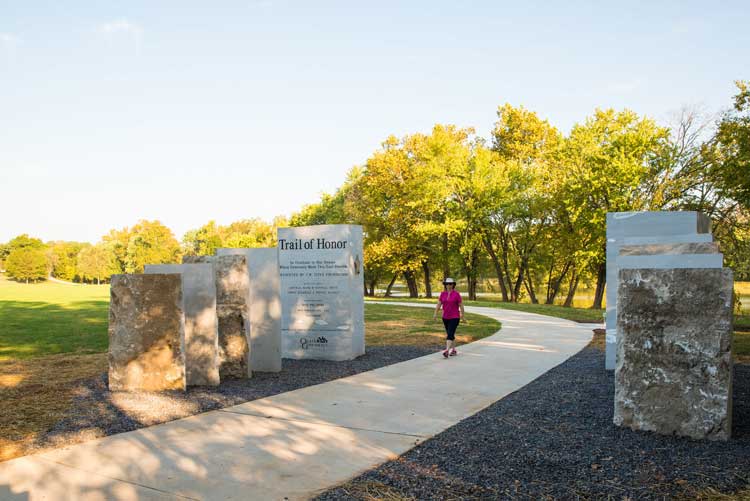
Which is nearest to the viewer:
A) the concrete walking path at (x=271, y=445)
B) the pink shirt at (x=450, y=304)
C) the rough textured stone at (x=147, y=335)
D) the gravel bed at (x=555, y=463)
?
the gravel bed at (x=555, y=463)

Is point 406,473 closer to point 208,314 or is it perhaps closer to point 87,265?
point 208,314

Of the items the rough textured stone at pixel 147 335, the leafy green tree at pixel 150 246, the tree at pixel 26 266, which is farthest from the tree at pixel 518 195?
the tree at pixel 26 266

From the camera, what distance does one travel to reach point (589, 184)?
33500mm

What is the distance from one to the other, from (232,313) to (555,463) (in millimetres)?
6282

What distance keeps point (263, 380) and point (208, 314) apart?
1532 mm

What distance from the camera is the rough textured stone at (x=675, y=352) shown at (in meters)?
5.77

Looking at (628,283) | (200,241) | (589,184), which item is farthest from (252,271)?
(200,241)

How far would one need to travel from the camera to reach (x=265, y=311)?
10789 millimetres

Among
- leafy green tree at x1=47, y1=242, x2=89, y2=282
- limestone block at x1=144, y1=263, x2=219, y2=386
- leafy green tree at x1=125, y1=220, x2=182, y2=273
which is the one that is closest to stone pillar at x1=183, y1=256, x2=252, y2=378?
limestone block at x1=144, y1=263, x2=219, y2=386

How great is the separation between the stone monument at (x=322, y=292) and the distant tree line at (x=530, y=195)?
48.0 feet

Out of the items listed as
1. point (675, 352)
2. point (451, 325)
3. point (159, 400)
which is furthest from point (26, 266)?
point (675, 352)

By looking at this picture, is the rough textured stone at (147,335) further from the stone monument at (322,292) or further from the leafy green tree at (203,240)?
the leafy green tree at (203,240)

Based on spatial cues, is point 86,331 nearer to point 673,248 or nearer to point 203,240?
point 673,248

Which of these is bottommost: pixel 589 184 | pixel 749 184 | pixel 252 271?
pixel 252 271
